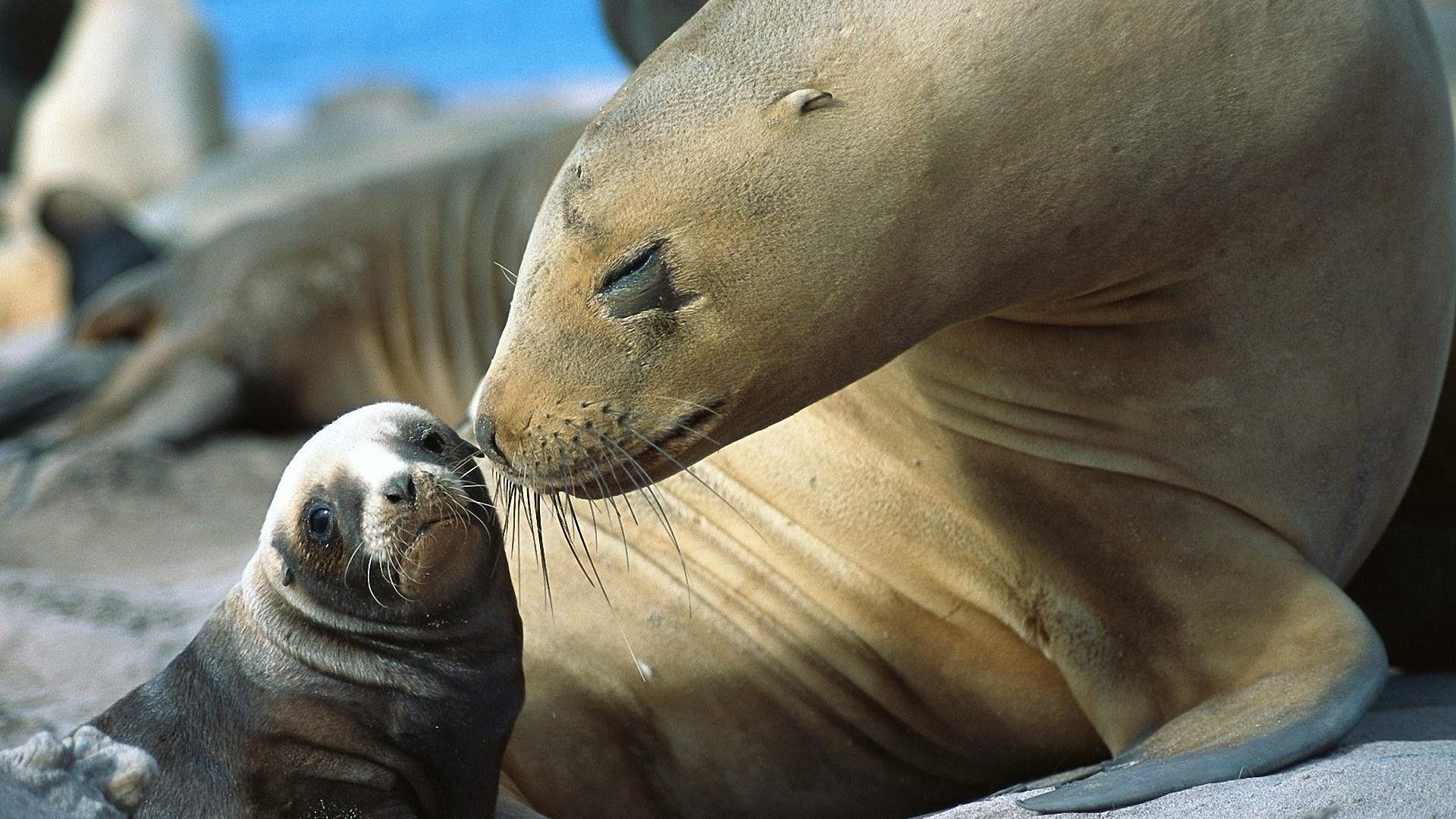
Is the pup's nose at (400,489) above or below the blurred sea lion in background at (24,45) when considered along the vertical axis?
below

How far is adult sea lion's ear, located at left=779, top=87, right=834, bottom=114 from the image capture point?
2.26m

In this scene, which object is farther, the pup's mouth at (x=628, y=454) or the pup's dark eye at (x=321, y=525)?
the pup's dark eye at (x=321, y=525)

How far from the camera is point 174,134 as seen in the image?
12609mm

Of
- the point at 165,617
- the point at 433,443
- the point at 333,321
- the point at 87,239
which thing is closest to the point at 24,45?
the point at 87,239

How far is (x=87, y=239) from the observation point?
850 centimetres

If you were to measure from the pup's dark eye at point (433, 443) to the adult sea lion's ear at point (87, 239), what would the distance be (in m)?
6.04

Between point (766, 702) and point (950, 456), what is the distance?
0.52 meters

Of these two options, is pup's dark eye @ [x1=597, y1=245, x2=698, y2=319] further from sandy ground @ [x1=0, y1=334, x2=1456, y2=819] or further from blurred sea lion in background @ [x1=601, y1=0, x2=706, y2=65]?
blurred sea lion in background @ [x1=601, y1=0, x2=706, y2=65]

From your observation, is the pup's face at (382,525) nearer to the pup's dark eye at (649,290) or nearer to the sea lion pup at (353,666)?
the sea lion pup at (353,666)

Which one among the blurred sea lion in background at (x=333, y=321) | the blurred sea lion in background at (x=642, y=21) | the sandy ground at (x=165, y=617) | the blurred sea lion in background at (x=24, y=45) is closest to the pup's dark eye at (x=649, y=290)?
the sandy ground at (x=165, y=617)

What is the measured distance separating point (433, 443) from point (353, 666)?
1.25ft

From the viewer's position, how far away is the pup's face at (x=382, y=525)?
2.62 m

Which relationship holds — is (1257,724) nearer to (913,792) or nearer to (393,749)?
(913,792)

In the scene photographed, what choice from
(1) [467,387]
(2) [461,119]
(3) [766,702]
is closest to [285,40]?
(2) [461,119]
